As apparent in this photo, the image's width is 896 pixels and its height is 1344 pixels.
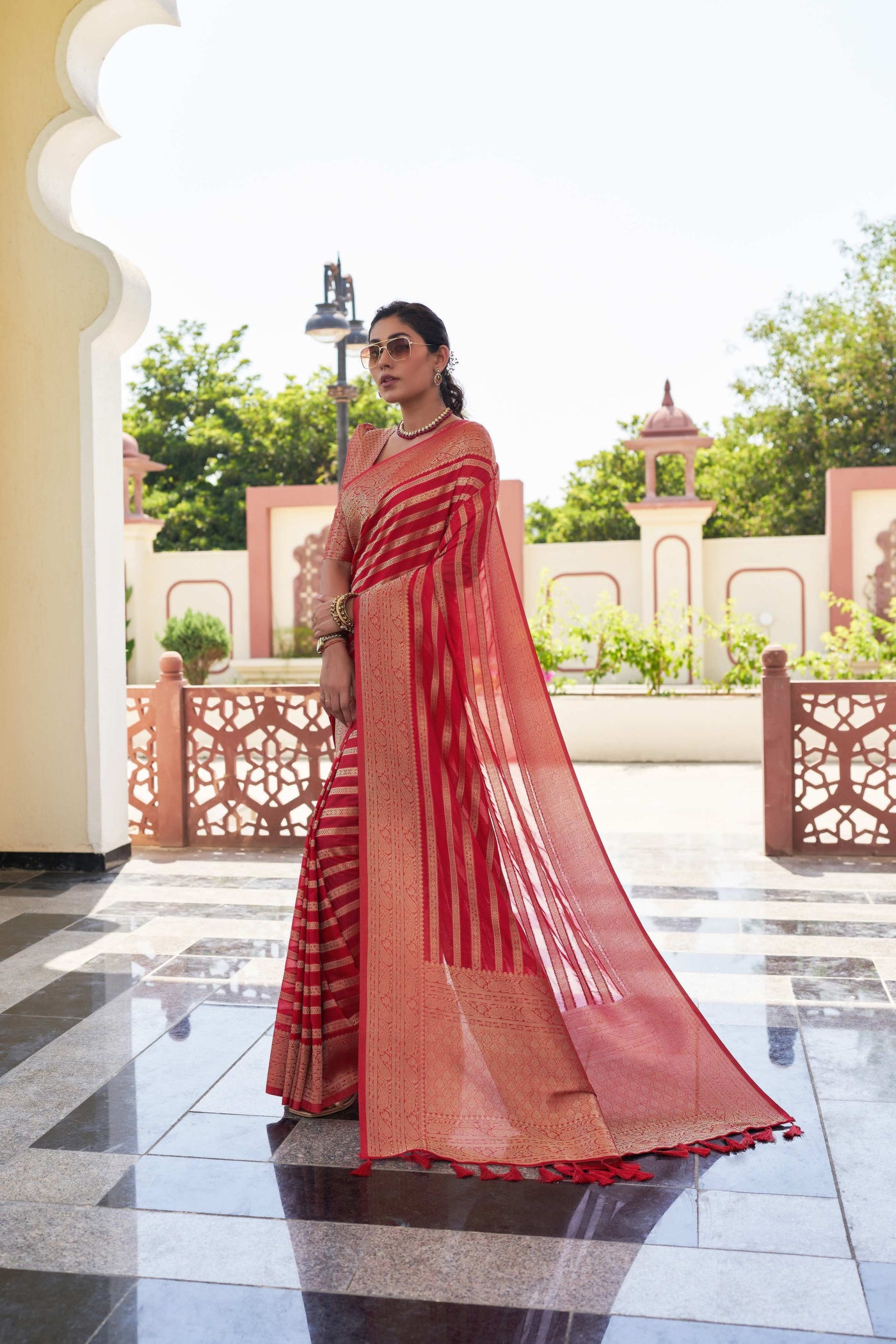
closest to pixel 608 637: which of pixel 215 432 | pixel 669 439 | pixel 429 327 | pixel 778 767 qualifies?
pixel 778 767

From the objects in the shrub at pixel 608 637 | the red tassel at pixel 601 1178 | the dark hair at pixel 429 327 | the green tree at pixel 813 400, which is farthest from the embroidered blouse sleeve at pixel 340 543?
the green tree at pixel 813 400

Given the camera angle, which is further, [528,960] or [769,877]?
[769,877]

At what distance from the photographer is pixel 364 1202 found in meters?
2.14

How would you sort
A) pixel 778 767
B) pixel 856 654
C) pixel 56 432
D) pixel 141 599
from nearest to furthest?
pixel 56 432 → pixel 778 767 → pixel 856 654 → pixel 141 599

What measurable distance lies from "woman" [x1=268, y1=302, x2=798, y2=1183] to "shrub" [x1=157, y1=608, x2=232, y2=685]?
11056mm

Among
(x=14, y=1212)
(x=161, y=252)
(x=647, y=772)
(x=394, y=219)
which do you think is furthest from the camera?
(x=161, y=252)

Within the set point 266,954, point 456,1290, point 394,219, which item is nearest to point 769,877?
point 266,954

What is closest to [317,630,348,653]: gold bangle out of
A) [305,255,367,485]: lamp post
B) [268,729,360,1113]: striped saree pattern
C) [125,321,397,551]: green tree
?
[268,729,360,1113]: striped saree pattern

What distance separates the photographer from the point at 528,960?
8.10 feet

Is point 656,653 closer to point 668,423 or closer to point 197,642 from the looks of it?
point 668,423

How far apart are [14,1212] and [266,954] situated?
1676mm

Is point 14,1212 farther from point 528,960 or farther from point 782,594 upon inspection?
point 782,594

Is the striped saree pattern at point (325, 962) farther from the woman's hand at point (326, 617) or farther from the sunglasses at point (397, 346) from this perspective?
the sunglasses at point (397, 346)

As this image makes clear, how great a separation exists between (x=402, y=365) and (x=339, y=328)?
6.70 meters
